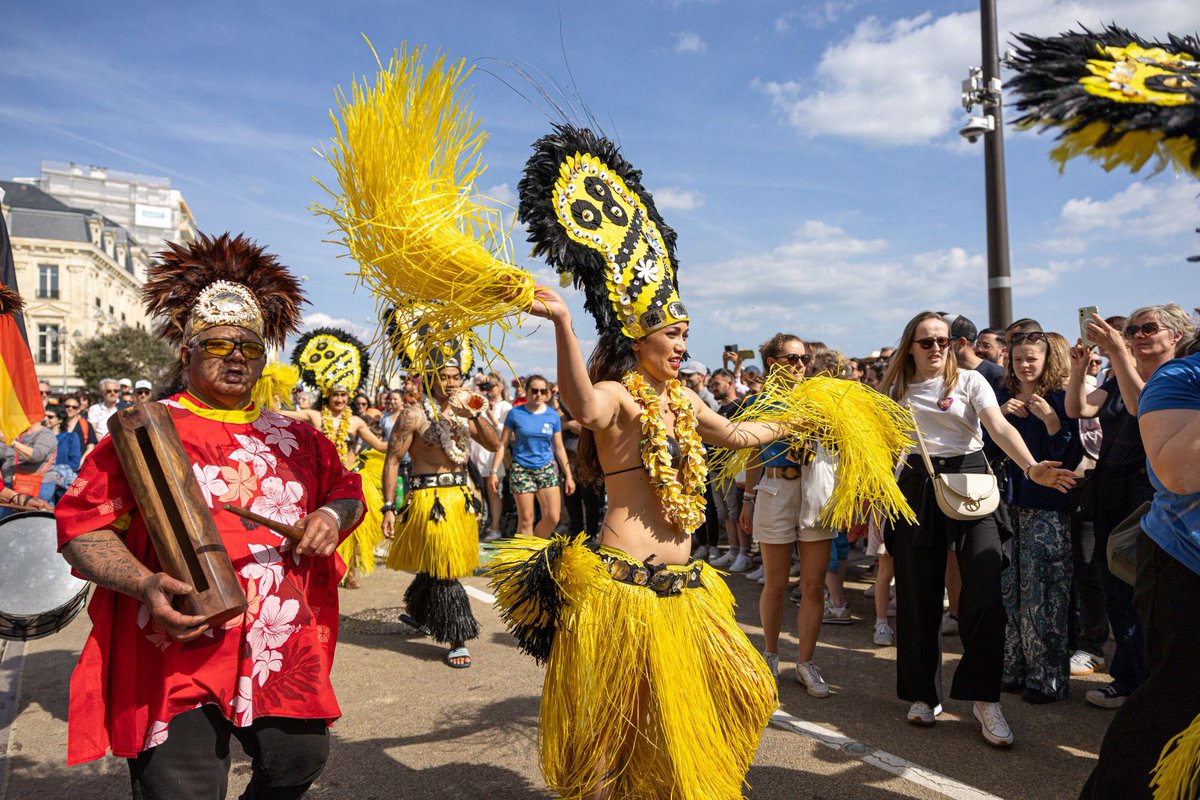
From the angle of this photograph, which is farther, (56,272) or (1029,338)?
(56,272)

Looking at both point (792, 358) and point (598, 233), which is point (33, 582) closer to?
point (598, 233)

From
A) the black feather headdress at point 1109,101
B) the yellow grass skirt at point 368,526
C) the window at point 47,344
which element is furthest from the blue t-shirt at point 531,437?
the window at point 47,344

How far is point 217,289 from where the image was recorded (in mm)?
2611

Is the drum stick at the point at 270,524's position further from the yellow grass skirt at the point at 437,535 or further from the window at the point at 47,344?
the window at the point at 47,344

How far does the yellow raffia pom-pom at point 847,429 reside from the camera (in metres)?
3.31

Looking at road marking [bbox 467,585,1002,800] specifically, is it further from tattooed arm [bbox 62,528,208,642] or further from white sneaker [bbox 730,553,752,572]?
white sneaker [bbox 730,553,752,572]

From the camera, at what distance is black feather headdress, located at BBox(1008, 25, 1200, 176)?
1.74 metres

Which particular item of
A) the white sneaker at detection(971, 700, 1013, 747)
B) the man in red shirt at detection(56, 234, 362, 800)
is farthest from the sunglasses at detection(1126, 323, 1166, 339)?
the man in red shirt at detection(56, 234, 362, 800)

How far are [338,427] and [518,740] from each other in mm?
4523

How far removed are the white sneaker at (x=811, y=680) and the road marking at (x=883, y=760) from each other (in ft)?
1.09

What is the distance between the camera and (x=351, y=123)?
8.03 feet

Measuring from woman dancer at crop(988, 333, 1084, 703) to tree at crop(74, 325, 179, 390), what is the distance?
47842 mm

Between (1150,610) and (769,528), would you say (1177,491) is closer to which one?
(1150,610)

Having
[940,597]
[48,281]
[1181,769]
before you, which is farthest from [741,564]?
[48,281]
